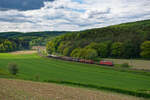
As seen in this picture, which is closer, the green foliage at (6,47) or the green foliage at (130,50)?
the green foliage at (130,50)

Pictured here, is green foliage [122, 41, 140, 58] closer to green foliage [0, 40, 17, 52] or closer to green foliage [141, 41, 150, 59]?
green foliage [141, 41, 150, 59]

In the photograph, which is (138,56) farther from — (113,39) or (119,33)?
(119,33)

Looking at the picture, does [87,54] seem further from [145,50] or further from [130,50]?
[145,50]

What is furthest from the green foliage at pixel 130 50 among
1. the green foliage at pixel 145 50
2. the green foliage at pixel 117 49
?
the green foliage at pixel 145 50

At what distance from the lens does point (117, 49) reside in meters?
81.2

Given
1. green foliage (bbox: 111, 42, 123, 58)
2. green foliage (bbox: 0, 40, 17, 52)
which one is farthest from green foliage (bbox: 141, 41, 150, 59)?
green foliage (bbox: 0, 40, 17, 52)

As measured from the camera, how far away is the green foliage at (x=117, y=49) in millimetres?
80438

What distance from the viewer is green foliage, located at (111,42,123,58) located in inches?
3167

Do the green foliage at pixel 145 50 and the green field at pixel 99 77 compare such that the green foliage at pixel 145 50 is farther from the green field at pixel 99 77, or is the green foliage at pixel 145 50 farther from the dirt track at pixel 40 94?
the dirt track at pixel 40 94

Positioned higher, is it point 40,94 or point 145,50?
point 145,50

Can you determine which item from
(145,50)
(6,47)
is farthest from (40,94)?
(6,47)

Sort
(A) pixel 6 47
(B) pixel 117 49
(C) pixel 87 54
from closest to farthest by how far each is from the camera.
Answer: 1. (C) pixel 87 54
2. (B) pixel 117 49
3. (A) pixel 6 47

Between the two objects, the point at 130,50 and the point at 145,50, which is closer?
the point at 145,50

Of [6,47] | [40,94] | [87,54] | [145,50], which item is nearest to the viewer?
[40,94]
